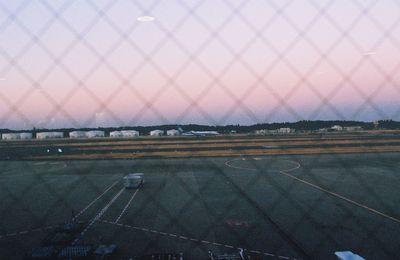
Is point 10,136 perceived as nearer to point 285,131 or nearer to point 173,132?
point 173,132

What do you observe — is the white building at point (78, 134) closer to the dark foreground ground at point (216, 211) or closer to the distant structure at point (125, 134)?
the distant structure at point (125, 134)

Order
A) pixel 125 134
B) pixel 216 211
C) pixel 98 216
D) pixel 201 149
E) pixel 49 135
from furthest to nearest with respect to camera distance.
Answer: pixel 125 134 → pixel 49 135 → pixel 201 149 → pixel 216 211 → pixel 98 216

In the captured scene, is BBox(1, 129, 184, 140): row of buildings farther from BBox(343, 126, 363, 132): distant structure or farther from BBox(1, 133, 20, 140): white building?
BBox(343, 126, 363, 132): distant structure

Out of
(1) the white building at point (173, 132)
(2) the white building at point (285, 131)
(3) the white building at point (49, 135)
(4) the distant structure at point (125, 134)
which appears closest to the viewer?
(2) the white building at point (285, 131)

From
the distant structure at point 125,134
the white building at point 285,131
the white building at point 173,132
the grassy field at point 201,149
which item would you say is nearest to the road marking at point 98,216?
the grassy field at point 201,149

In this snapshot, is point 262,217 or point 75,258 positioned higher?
point 262,217

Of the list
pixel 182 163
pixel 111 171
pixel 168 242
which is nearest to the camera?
pixel 168 242

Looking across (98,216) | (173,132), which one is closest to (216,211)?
(98,216)

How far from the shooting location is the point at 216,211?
12.7 m

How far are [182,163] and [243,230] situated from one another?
1698 cm

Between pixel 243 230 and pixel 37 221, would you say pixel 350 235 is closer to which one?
pixel 243 230

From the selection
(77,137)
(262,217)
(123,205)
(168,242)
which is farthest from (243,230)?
(77,137)

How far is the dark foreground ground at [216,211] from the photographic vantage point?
9195 millimetres

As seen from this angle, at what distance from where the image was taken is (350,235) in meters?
9.76
